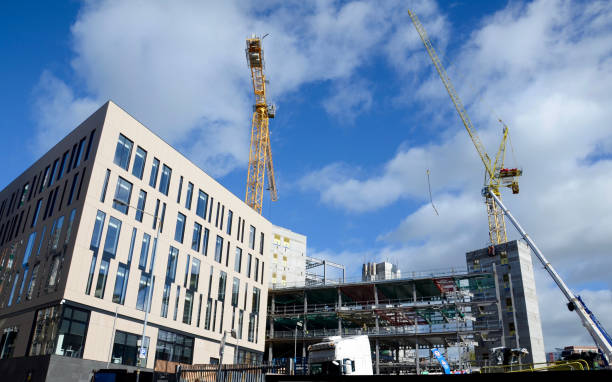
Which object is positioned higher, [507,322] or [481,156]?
[481,156]

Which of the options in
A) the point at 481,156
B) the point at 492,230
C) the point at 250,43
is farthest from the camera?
the point at 492,230

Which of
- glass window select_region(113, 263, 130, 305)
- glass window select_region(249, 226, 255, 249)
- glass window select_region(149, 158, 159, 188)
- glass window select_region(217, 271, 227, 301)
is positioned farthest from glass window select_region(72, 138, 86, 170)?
glass window select_region(249, 226, 255, 249)

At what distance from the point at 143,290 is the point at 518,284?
79574mm

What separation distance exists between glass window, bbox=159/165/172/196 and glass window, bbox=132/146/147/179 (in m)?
3.04

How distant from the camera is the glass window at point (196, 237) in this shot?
183 ft

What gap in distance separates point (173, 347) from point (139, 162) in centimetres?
2023

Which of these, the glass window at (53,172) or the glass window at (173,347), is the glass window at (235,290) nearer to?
the glass window at (173,347)

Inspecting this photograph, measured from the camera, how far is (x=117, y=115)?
46.8m

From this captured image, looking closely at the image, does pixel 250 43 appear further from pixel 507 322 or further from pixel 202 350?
pixel 507 322

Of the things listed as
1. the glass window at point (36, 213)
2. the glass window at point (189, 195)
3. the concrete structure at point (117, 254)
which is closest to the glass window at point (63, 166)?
the concrete structure at point (117, 254)

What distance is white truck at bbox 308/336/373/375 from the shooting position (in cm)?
2556

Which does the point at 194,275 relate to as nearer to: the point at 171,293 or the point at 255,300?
the point at 171,293

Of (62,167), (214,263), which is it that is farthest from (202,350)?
(62,167)

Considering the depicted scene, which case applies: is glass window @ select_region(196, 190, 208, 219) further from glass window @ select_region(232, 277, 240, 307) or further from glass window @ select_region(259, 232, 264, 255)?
glass window @ select_region(259, 232, 264, 255)
